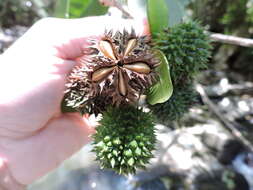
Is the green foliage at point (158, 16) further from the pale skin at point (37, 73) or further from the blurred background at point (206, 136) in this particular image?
the blurred background at point (206, 136)

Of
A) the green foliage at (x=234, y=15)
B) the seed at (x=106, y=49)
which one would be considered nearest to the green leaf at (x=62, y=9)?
the seed at (x=106, y=49)

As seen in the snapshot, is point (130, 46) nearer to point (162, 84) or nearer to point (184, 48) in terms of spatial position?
point (162, 84)

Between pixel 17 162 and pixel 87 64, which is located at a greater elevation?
pixel 87 64

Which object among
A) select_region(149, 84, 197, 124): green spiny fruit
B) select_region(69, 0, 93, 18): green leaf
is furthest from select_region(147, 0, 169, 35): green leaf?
select_region(69, 0, 93, 18): green leaf

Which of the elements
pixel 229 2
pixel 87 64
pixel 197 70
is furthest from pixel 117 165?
pixel 229 2

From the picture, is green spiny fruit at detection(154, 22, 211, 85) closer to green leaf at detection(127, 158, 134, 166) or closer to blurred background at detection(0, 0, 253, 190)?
green leaf at detection(127, 158, 134, 166)

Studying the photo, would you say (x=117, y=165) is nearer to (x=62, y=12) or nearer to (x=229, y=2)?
(x=62, y=12)
